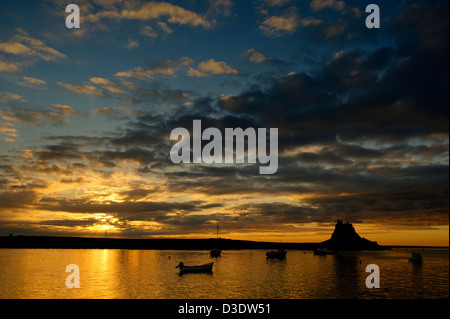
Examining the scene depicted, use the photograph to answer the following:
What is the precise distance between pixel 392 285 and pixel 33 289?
6318cm

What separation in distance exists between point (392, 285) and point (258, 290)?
28156 millimetres

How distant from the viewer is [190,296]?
5066cm
